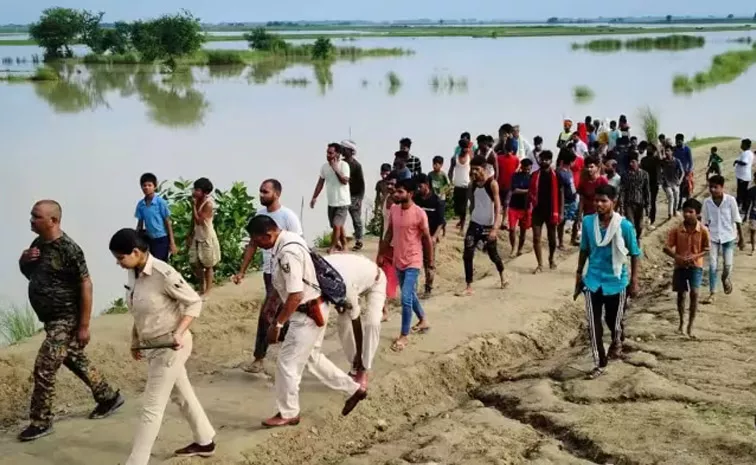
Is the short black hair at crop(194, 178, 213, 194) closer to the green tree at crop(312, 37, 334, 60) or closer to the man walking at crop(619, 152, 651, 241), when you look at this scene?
the man walking at crop(619, 152, 651, 241)

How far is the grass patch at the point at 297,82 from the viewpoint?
43.9m

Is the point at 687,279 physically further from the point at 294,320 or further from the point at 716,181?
the point at 294,320

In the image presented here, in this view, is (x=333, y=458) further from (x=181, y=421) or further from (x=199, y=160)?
(x=199, y=160)

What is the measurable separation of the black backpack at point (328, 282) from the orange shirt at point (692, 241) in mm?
3659

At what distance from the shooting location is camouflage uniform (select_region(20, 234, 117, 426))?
18.0 ft

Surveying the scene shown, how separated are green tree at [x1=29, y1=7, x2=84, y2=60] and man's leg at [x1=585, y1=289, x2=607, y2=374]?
66.2 meters

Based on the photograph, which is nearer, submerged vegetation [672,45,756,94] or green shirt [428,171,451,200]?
green shirt [428,171,451,200]

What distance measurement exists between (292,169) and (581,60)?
51.0m

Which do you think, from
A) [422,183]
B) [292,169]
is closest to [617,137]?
[292,169]

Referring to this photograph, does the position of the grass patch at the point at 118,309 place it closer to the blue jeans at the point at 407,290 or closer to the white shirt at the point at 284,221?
the white shirt at the point at 284,221

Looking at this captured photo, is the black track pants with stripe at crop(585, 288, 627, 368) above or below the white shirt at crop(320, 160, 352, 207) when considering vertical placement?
below

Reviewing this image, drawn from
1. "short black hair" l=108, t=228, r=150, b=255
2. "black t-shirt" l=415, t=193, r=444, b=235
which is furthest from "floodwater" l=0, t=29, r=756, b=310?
"short black hair" l=108, t=228, r=150, b=255

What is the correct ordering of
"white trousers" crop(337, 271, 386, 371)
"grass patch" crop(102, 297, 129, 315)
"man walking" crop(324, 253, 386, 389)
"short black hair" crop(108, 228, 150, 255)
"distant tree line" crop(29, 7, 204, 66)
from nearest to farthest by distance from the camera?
"short black hair" crop(108, 228, 150, 255)
"man walking" crop(324, 253, 386, 389)
"white trousers" crop(337, 271, 386, 371)
"grass patch" crop(102, 297, 129, 315)
"distant tree line" crop(29, 7, 204, 66)

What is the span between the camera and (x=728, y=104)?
35406 millimetres
